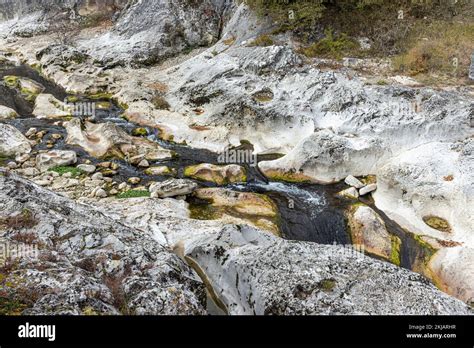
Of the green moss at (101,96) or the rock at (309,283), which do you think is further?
the green moss at (101,96)

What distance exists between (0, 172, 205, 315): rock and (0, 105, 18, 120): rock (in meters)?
16.4

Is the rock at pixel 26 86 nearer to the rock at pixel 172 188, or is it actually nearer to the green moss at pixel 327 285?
the rock at pixel 172 188

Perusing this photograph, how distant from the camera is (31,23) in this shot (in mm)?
52719

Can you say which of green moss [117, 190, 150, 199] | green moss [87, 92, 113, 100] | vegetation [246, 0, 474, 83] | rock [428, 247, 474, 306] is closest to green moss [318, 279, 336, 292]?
rock [428, 247, 474, 306]

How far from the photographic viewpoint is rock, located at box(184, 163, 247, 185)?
1788 cm

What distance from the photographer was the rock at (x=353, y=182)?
17062mm

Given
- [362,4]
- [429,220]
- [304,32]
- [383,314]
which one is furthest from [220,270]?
[362,4]

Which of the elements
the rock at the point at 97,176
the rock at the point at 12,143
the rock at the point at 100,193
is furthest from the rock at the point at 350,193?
the rock at the point at 12,143

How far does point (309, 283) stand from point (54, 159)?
50.7 ft

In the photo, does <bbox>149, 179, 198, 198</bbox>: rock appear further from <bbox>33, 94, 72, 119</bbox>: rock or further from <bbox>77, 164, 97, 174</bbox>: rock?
<bbox>33, 94, 72, 119</bbox>: rock

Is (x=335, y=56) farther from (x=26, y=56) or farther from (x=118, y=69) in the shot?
(x=26, y=56)

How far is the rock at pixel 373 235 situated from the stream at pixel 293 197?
0.29 m

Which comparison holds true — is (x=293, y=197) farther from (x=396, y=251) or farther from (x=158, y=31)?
(x=158, y=31)

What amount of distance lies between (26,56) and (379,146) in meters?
41.2
